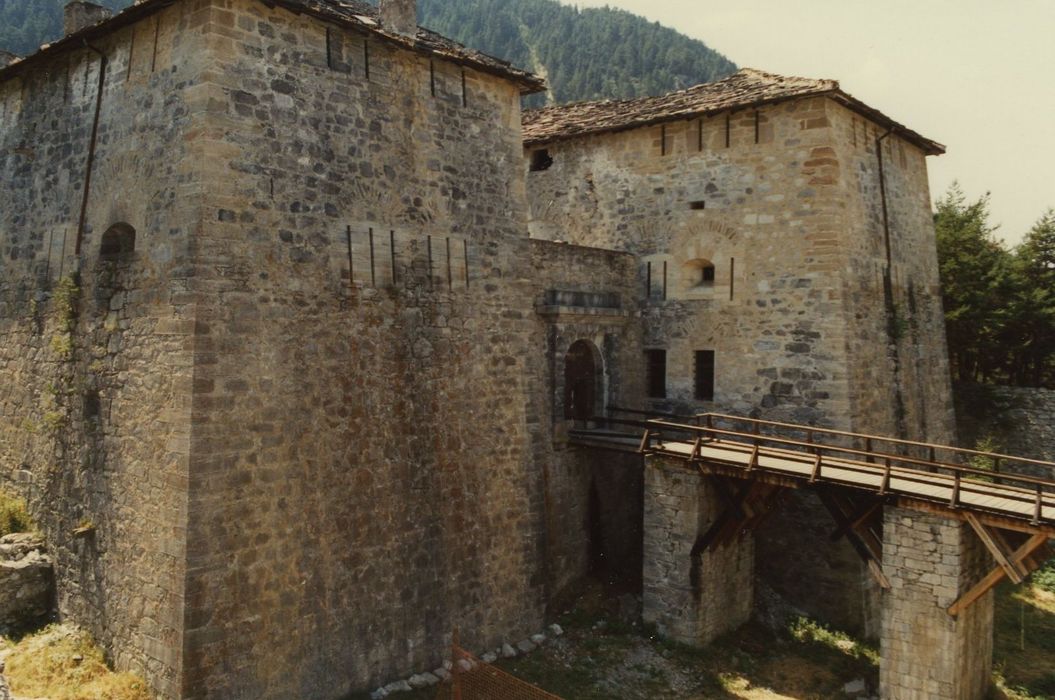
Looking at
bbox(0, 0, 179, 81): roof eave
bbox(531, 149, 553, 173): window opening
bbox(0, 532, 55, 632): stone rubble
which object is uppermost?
bbox(531, 149, 553, 173): window opening

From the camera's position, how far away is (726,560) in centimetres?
1295

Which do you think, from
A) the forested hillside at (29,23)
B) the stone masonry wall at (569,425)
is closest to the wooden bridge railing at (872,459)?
the stone masonry wall at (569,425)

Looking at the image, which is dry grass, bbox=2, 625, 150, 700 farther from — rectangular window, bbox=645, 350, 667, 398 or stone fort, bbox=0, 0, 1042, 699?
rectangular window, bbox=645, 350, 667, 398

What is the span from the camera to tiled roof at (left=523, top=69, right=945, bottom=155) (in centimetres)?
1386

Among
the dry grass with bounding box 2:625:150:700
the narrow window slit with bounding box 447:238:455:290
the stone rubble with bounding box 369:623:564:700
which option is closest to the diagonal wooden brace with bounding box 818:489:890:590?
the stone rubble with bounding box 369:623:564:700

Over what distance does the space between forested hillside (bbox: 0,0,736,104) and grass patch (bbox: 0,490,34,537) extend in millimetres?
63083

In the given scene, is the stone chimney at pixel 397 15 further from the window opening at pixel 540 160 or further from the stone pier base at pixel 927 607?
the stone pier base at pixel 927 607

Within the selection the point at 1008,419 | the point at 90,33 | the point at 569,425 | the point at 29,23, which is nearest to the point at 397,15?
the point at 90,33

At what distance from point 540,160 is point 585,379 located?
547 centimetres

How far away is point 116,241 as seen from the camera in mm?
10281

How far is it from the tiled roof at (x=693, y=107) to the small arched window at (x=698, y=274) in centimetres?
264

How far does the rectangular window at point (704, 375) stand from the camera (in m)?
15.0

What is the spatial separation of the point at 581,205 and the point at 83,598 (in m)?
11.1

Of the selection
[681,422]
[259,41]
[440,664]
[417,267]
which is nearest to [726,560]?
[681,422]
